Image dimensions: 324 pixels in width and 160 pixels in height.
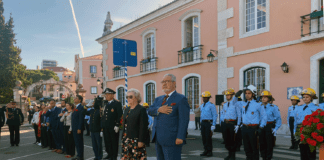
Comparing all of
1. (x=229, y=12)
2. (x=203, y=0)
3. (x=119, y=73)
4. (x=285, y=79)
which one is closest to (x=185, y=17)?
(x=203, y=0)

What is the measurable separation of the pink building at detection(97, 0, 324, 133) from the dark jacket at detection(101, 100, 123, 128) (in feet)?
27.0

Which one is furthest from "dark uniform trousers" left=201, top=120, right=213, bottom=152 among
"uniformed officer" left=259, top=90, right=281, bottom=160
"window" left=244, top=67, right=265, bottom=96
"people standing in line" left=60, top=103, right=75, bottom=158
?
"window" left=244, top=67, right=265, bottom=96

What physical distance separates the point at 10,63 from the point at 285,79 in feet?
145

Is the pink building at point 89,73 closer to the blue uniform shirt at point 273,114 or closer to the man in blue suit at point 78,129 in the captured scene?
the man in blue suit at point 78,129

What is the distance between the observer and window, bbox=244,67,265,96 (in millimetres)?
12562

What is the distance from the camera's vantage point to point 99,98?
7203 mm

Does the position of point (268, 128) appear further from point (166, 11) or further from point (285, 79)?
point (166, 11)

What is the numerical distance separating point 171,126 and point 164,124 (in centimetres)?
12

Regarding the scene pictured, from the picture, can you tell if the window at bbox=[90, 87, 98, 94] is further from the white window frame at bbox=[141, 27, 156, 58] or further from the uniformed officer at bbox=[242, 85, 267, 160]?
the uniformed officer at bbox=[242, 85, 267, 160]

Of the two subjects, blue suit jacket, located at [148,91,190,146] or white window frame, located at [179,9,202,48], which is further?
white window frame, located at [179,9,202,48]

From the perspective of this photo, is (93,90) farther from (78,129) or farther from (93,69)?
(78,129)

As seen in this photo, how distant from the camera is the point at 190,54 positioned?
1650 centimetres

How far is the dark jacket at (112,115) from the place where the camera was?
22.1ft

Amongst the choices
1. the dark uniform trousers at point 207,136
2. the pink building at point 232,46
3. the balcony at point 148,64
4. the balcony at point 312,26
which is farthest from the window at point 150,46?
the dark uniform trousers at point 207,136
